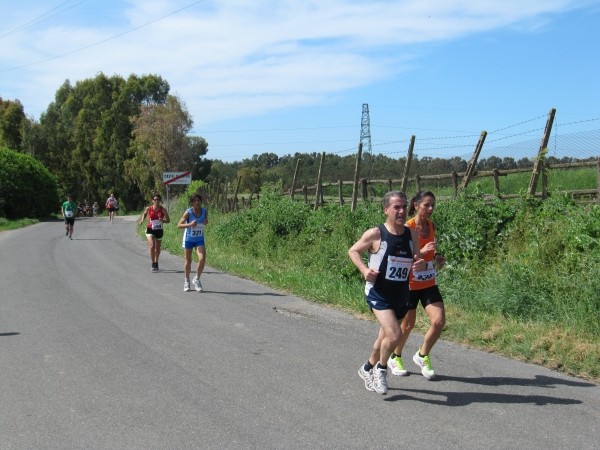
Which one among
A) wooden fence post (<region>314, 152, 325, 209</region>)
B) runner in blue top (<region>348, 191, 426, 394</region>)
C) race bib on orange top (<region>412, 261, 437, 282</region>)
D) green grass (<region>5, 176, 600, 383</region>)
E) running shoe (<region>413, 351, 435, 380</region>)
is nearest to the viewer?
runner in blue top (<region>348, 191, 426, 394</region>)

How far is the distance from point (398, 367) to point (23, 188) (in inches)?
1786

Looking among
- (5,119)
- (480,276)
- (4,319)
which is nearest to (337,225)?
(480,276)

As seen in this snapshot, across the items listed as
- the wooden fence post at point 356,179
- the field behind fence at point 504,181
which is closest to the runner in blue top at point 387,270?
the field behind fence at point 504,181

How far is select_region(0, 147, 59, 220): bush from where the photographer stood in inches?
1788

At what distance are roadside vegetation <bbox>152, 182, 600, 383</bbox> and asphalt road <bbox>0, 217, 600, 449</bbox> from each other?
480mm

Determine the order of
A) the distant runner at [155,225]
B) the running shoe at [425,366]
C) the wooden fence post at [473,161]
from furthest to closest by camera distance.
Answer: the distant runner at [155,225]
the wooden fence post at [473,161]
the running shoe at [425,366]

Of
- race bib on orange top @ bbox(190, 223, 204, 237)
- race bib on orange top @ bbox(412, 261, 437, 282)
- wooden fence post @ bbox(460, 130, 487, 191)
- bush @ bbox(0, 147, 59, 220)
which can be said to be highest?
wooden fence post @ bbox(460, 130, 487, 191)

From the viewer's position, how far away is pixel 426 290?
20.7 ft

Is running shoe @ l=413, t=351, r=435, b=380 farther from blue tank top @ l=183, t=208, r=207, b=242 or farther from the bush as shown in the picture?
the bush

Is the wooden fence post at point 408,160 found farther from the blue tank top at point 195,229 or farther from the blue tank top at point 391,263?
the blue tank top at point 391,263

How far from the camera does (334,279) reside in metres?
11.9

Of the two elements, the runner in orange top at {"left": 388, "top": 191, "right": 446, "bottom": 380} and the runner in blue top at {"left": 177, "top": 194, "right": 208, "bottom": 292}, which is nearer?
the runner in orange top at {"left": 388, "top": 191, "right": 446, "bottom": 380}

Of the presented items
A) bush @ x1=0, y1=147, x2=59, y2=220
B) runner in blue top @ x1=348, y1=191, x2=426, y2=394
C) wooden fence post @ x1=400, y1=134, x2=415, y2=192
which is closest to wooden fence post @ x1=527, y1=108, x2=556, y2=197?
wooden fence post @ x1=400, y1=134, x2=415, y2=192

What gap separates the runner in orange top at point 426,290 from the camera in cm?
618
